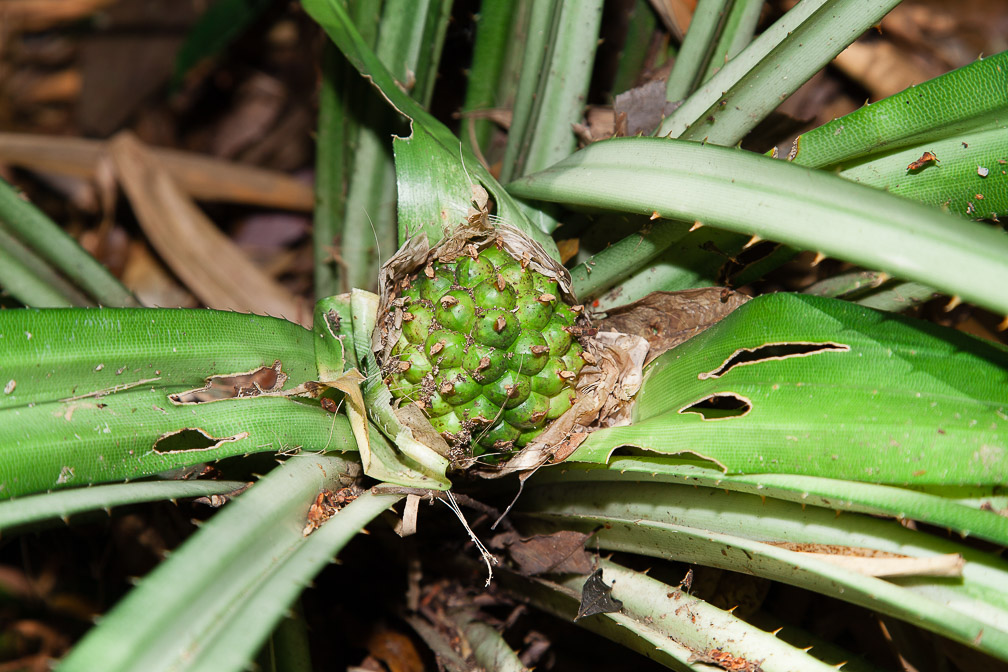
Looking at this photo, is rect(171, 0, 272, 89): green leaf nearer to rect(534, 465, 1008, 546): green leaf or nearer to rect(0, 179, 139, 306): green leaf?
rect(0, 179, 139, 306): green leaf

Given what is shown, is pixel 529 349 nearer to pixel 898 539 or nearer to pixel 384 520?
pixel 384 520

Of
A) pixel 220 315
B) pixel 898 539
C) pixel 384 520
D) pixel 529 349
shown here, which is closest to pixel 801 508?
pixel 898 539

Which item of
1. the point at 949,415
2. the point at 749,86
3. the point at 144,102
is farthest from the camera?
the point at 144,102

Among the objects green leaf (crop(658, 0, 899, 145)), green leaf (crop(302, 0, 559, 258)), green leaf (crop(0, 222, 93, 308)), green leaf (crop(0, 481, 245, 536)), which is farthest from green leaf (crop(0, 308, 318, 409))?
green leaf (crop(658, 0, 899, 145))

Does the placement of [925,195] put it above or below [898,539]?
above

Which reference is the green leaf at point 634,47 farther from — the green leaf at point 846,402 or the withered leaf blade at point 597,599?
the withered leaf blade at point 597,599

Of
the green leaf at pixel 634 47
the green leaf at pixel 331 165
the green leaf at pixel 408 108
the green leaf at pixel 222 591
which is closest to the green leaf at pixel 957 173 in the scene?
the green leaf at pixel 408 108
